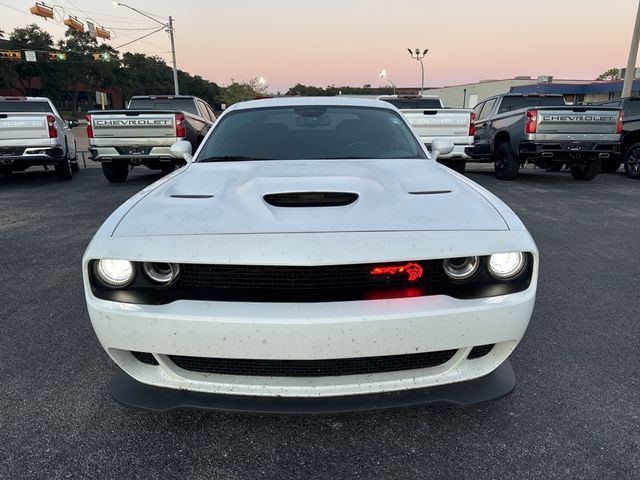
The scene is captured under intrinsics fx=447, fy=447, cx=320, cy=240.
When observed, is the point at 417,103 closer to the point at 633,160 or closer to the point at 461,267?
the point at 633,160

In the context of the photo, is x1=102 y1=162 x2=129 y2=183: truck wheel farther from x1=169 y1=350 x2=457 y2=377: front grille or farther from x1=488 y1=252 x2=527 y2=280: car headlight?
x1=488 y1=252 x2=527 y2=280: car headlight

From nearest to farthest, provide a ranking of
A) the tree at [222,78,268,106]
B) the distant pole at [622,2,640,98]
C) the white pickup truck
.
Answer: the white pickup truck
the distant pole at [622,2,640,98]
the tree at [222,78,268,106]

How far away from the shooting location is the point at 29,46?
182ft

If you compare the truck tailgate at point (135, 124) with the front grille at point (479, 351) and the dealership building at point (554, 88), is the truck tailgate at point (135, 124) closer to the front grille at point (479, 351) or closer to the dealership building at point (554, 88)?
the front grille at point (479, 351)

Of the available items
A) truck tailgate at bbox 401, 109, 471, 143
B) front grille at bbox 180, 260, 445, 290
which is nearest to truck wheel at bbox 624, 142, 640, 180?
truck tailgate at bbox 401, 109, 471, 143

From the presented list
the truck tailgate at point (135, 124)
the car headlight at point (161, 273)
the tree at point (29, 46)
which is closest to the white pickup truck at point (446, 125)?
the truck tailgate at point (135, 124)

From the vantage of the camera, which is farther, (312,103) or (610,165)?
(610,165)

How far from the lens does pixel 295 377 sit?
1795 mm

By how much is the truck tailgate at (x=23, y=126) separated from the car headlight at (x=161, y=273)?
29.9 feet

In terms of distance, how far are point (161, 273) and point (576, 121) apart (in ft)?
32.2

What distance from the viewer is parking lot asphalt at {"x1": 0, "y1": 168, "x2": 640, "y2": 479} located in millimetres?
1850

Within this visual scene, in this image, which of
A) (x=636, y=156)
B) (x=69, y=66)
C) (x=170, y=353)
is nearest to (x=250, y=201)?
(x=170, y=353)

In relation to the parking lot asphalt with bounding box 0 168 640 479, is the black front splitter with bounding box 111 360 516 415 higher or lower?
higher

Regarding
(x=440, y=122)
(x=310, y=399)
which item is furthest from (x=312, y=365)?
(x=440, y=122)
